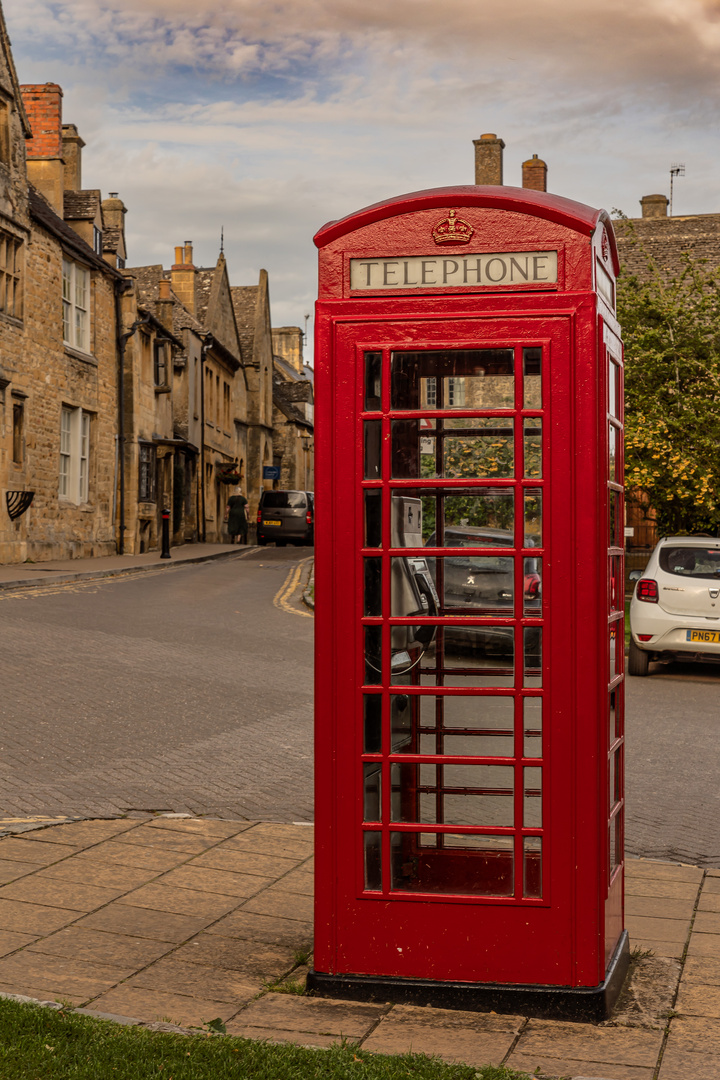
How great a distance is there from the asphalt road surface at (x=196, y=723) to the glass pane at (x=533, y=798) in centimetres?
228

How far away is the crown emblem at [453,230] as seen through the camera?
3.93 metres

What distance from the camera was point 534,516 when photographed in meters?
3.87

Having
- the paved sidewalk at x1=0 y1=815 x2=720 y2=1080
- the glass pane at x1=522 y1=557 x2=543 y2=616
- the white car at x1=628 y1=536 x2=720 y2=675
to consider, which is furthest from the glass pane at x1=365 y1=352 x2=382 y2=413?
the white car at x1=628 y1=536 x2=720 y2=675

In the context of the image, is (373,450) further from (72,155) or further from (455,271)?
(72,155)

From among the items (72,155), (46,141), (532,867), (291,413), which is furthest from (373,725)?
(291,413)

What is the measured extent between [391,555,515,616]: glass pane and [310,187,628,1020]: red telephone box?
0.01m

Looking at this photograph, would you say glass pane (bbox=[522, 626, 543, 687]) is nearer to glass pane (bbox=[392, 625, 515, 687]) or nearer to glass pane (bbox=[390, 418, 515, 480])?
glass pane (bbox=[392, 625, 515, 687])

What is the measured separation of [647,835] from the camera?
6.34m

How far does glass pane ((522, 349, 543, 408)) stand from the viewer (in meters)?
3.86

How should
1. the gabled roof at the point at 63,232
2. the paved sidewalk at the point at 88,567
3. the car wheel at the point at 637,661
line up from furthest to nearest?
the gabled roof at the point at 63,232 < the paved sidewalk at the point at 88,567 < the car wheel at the point at 637,661

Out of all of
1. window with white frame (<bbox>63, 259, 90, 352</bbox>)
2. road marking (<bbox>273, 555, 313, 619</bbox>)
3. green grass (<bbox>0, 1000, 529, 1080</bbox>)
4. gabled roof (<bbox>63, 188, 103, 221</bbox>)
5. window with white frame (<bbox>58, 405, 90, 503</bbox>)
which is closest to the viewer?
green grass (<bbox>0, 1000, 529, 1080</bbox>)

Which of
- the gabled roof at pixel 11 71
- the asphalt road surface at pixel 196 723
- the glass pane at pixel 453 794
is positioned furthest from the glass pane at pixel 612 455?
the gabled roof at pixel 11 71

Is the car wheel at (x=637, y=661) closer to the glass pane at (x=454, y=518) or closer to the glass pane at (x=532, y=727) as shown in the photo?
the glass pane at (x=454, y=518)

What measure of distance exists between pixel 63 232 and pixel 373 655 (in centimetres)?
2662
